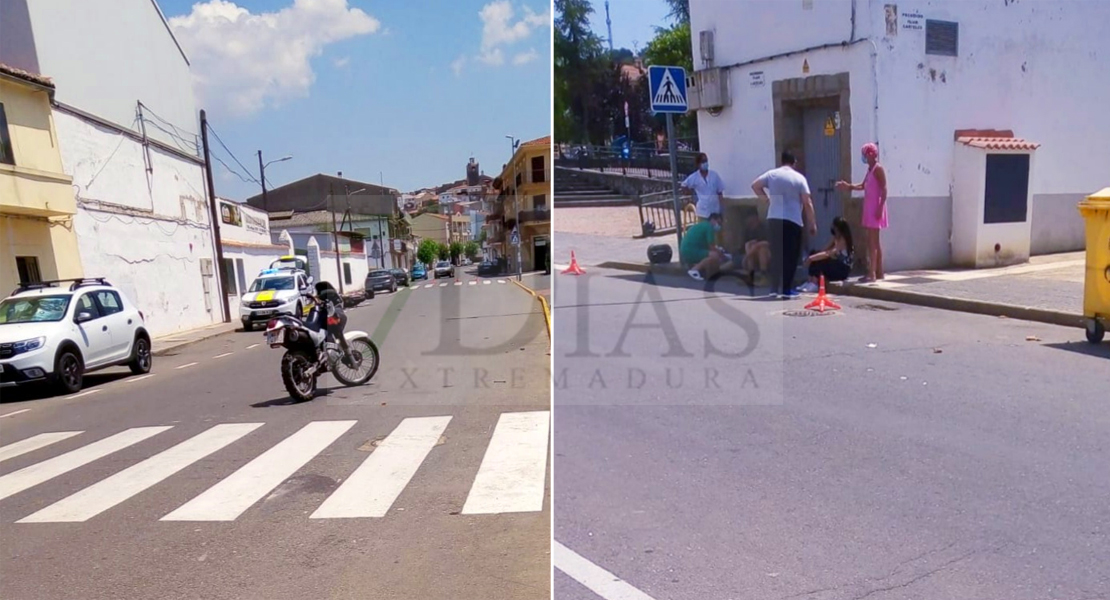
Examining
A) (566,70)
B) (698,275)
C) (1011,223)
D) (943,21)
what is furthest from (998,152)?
(566,70)

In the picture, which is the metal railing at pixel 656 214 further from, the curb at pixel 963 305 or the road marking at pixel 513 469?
the road marking at pixel 513 469

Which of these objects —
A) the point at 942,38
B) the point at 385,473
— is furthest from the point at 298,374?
the point at 942,38

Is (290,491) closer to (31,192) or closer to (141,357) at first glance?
(141,357)

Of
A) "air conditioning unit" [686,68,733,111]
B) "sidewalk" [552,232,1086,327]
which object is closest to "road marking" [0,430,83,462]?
"sidewalk" [552,232,1086,327]

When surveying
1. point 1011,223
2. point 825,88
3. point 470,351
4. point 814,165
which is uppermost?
point 825,88

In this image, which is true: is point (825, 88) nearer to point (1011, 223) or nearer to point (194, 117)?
point (1011, 223)

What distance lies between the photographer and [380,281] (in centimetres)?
903

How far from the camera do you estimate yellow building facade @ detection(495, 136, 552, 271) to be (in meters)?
3.20

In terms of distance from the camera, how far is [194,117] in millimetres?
16250

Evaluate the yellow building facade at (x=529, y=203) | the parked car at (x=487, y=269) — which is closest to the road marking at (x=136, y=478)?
the parked car at (x=487, y=269)

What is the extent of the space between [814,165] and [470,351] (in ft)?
21.1

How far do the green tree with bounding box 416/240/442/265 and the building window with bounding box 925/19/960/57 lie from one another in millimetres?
9760

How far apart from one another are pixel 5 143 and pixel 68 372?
543 centimetres

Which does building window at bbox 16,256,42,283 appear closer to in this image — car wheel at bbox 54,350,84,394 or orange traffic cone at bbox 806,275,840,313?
car wheel at bbox 54,350,84,394
